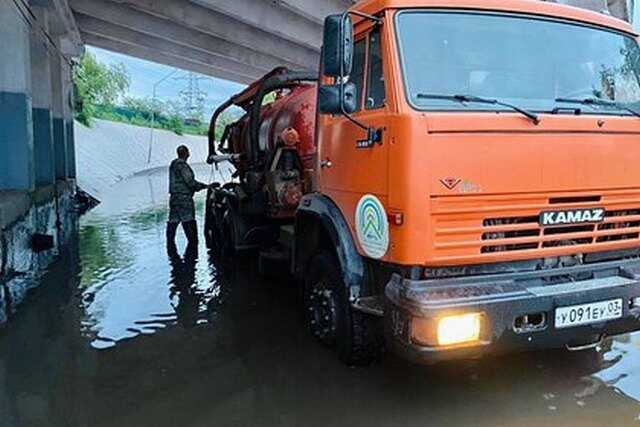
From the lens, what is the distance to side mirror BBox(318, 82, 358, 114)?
3.43 metres

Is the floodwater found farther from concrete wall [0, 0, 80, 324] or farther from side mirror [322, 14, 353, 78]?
side mirror [322, 14, 353, 78]

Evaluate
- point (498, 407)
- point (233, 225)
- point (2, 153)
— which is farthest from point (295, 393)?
point (2, 153)

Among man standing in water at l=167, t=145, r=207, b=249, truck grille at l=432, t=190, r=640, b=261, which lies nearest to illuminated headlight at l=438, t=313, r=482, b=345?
truck grille at l=432, t=190, r=640, b=261

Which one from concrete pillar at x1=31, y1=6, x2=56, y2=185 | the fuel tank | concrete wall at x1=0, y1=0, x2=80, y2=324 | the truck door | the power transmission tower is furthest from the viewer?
the power transmission tower

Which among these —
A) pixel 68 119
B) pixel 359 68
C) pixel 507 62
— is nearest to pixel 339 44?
pixel 359 68

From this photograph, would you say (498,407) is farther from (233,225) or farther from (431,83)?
(233,225)

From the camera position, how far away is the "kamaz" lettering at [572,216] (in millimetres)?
3178

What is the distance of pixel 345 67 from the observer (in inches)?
129

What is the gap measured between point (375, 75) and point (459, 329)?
1.56m

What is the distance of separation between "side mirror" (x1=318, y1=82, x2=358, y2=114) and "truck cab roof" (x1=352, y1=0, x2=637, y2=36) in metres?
0.48

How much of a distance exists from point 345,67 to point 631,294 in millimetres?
2044

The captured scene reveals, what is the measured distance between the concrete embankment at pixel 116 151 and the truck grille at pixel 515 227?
1661 cm

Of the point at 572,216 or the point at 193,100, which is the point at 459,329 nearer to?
the point at 572,216

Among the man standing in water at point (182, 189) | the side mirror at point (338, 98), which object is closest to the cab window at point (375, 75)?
the side mirror at point (338, 98)
